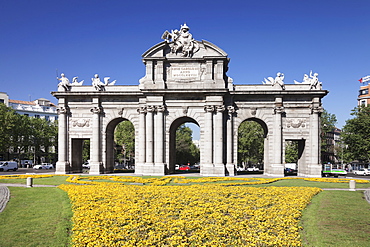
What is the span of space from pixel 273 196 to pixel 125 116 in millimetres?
28155

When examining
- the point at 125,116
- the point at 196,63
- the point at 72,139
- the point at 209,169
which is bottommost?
the point at 209,169

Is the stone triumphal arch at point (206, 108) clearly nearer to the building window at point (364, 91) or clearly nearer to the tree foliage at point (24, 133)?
the tree foliage at point (24, 133)

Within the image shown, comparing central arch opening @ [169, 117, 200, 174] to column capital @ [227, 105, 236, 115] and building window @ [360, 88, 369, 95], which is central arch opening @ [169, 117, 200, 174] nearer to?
column capital @ [227, 105, 236, 115]

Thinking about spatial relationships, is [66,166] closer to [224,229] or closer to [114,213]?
[114,213]

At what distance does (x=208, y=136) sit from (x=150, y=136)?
7843 mm

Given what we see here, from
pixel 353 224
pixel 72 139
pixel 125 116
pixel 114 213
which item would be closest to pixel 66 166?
pixel 72 139

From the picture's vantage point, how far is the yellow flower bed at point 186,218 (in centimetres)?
1410

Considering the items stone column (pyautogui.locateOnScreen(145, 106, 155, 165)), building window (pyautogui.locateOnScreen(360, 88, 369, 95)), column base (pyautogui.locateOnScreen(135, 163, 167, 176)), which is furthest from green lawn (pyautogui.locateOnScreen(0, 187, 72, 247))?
building window (pyautogui.locateOnScreen(360, 88, 369, 95))

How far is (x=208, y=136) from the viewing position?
44281 millimetres

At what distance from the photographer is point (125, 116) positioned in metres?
47.2

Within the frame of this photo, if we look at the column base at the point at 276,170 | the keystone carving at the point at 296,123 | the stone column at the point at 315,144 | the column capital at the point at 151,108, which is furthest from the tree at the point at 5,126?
the stone column at the point at 315,144

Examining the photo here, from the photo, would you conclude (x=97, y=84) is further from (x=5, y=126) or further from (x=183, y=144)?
(x=183, y=144)

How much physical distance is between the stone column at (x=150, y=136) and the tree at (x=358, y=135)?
141ft

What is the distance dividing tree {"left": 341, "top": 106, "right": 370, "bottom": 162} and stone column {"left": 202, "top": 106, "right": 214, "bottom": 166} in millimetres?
36586
